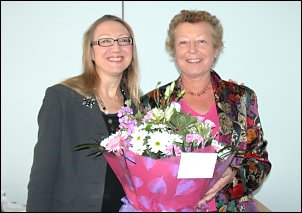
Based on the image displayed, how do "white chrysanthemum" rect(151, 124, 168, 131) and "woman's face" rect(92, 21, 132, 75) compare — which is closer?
"white chrysanthemum" rect(151, 124, 168, 131)

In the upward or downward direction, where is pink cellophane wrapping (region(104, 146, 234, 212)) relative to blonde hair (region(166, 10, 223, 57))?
downward

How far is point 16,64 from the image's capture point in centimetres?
233

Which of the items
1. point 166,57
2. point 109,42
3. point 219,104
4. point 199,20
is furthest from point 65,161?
point 166,57

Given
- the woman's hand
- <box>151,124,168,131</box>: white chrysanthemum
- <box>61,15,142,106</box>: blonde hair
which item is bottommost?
the woman's hand

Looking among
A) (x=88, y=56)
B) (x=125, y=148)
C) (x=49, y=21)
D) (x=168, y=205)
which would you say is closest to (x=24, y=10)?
(x=49, y=21)

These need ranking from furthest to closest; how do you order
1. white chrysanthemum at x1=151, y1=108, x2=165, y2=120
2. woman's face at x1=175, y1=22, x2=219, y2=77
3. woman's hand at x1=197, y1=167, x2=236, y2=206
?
woman's face at x1=175, y1=22, x2=219, y2=77 < woman's hand at x1=197, y1=167, x2=236, y2=206 < white chrysanthemum at x1=151, y1=108, x2=165, y2=120

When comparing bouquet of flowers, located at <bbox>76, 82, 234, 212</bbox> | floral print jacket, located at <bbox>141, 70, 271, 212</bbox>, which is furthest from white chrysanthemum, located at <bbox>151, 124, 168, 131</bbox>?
floral print jacket, located at <bbox>141, 70, 271, 212</bbox>

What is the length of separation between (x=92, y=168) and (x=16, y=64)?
1165mm

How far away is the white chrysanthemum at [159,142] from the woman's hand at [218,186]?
0.30m

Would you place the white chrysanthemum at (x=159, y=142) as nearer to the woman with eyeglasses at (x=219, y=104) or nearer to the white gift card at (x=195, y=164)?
the white gift card at (x=195, y=164)

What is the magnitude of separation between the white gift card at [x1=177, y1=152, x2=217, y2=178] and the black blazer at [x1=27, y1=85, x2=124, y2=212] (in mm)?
489

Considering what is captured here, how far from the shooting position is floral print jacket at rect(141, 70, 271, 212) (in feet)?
5.34

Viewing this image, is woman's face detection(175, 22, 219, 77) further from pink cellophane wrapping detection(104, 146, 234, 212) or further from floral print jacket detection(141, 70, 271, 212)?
pink cellophane wrapping detection(104, 146, 234, 212)

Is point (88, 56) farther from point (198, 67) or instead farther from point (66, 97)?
point (198, 67)
